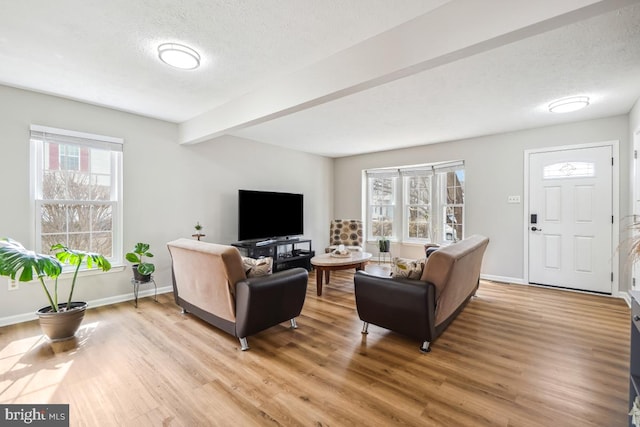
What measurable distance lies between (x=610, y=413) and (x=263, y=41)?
332 centimetres

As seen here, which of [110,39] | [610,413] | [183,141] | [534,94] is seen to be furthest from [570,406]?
[183,141]

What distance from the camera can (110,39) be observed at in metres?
2.13

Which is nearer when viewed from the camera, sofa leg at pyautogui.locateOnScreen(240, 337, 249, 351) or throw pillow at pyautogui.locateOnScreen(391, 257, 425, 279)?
sofa leg at pyautogui.locateOnScreen(240, 337, 249, 351)

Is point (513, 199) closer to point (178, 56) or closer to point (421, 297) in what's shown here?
point (421, 297)

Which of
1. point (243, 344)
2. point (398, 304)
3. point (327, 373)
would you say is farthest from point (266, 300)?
point (398, 304)

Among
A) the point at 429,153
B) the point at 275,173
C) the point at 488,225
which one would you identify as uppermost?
the point at 429,153

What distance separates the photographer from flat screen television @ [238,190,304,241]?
15.0ft

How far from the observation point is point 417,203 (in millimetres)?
5750

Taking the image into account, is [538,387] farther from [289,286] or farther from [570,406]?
[289,286]

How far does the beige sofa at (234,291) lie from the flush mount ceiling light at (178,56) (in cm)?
159

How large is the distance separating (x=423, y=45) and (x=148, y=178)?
3.71 meters

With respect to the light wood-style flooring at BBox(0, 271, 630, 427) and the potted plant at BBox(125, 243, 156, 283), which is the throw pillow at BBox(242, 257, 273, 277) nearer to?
the light wood-style flooring at BBox(0, 271, 630, 427)

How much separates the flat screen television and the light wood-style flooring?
5.79 ft

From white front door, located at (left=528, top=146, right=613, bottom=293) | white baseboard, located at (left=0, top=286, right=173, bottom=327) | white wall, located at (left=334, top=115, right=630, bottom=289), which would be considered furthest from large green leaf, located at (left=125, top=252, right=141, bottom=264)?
white front door, located at (left=528, top=146, right=613, bottom=293)
